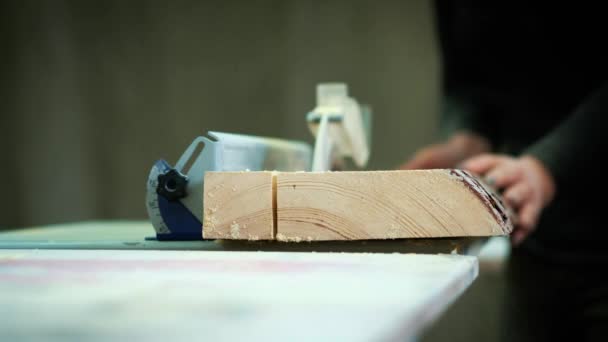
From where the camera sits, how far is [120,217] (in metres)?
4.02

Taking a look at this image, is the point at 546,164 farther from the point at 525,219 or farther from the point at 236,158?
the point at 236,158

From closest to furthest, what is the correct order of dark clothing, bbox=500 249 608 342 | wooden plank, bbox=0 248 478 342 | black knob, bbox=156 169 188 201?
wooden plank, bbox=0 248 478 342 → black knob, bbox=156 169 188 201 → dark clothing, bbox=500 249 608 342

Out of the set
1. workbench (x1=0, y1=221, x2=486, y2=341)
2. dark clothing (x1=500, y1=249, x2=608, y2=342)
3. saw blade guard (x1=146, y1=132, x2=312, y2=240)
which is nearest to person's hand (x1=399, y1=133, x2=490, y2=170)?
dark clothing (x1=500, y1=249, x2=608, y2=342)

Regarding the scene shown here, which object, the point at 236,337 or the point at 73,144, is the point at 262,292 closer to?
the point at 236,337

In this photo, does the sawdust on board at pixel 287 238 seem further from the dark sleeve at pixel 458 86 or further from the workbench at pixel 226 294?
the dark sleeve at pixel 458 86

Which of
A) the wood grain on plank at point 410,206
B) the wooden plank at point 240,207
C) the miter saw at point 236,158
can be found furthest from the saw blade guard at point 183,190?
the wood grain on plank at point 410,206

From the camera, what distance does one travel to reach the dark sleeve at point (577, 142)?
1.64 metres

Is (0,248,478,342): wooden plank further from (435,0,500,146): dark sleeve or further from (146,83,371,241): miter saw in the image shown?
(435,0,500,146): dark sleeve

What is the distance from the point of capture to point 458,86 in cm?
254

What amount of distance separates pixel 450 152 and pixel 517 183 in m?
0.78

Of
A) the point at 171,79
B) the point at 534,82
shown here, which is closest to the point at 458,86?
the point at 534,82

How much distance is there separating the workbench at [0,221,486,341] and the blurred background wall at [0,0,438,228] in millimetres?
2856

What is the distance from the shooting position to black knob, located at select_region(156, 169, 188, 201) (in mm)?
1031

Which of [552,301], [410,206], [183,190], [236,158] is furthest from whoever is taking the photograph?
[552,301]
